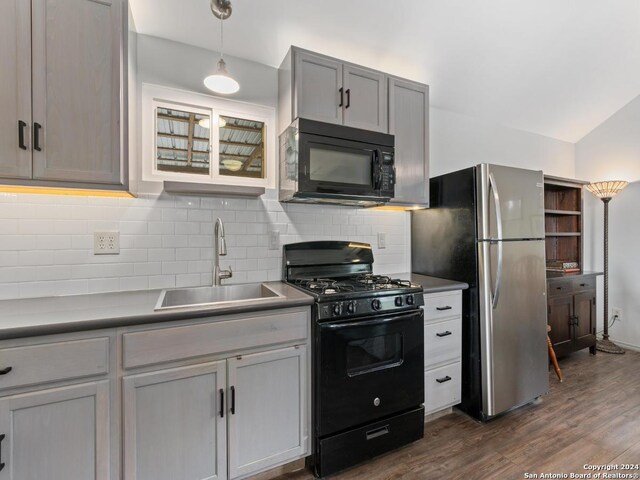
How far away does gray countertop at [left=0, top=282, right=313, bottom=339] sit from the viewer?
114 cm

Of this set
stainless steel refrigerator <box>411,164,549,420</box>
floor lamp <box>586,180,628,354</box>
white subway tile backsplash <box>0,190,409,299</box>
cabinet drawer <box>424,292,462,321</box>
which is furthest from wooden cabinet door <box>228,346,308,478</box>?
floor lamp <box>586,180,628,354</box>

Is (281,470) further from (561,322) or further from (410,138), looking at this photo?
(561,322)

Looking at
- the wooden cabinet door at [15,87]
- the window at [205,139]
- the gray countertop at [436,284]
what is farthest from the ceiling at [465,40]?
the gray countertop at [436,284]

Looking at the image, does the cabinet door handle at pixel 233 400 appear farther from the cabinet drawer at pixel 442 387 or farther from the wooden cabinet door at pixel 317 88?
the wooden cabinet door at pixel 317 88

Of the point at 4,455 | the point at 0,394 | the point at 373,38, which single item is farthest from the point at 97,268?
the point at 373,38

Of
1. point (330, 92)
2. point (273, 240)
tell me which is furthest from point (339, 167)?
point (273, 240)

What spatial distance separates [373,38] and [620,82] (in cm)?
284

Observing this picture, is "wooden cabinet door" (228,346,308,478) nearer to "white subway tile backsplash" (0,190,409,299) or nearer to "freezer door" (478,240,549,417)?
"white subway tile backsplash" (0,190,409,299)

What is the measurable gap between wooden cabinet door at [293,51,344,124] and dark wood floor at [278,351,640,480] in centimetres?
209

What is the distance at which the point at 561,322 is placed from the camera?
2953 mm

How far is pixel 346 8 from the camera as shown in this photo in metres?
1.94

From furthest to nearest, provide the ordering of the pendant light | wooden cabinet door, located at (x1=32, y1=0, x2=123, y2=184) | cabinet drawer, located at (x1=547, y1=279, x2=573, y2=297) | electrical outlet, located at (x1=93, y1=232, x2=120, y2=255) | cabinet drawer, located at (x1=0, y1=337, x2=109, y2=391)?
1. cabinet drawer, located at (x1=547, y1=279, x2=573, y2=297)
2. electrical outlet, located at (x1=93, y1=232, x2=120, y2=255)
3. the pendant light
4. wooden cabinet door, located at (x1=32, y1=0, x2=123, y2=184)
5. cabinet drawer, located at (x1=0, y1=337, x2=109, y2=391)

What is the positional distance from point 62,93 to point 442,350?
8.39 ft

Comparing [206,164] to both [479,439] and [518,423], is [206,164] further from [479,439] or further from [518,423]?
[518,423]
